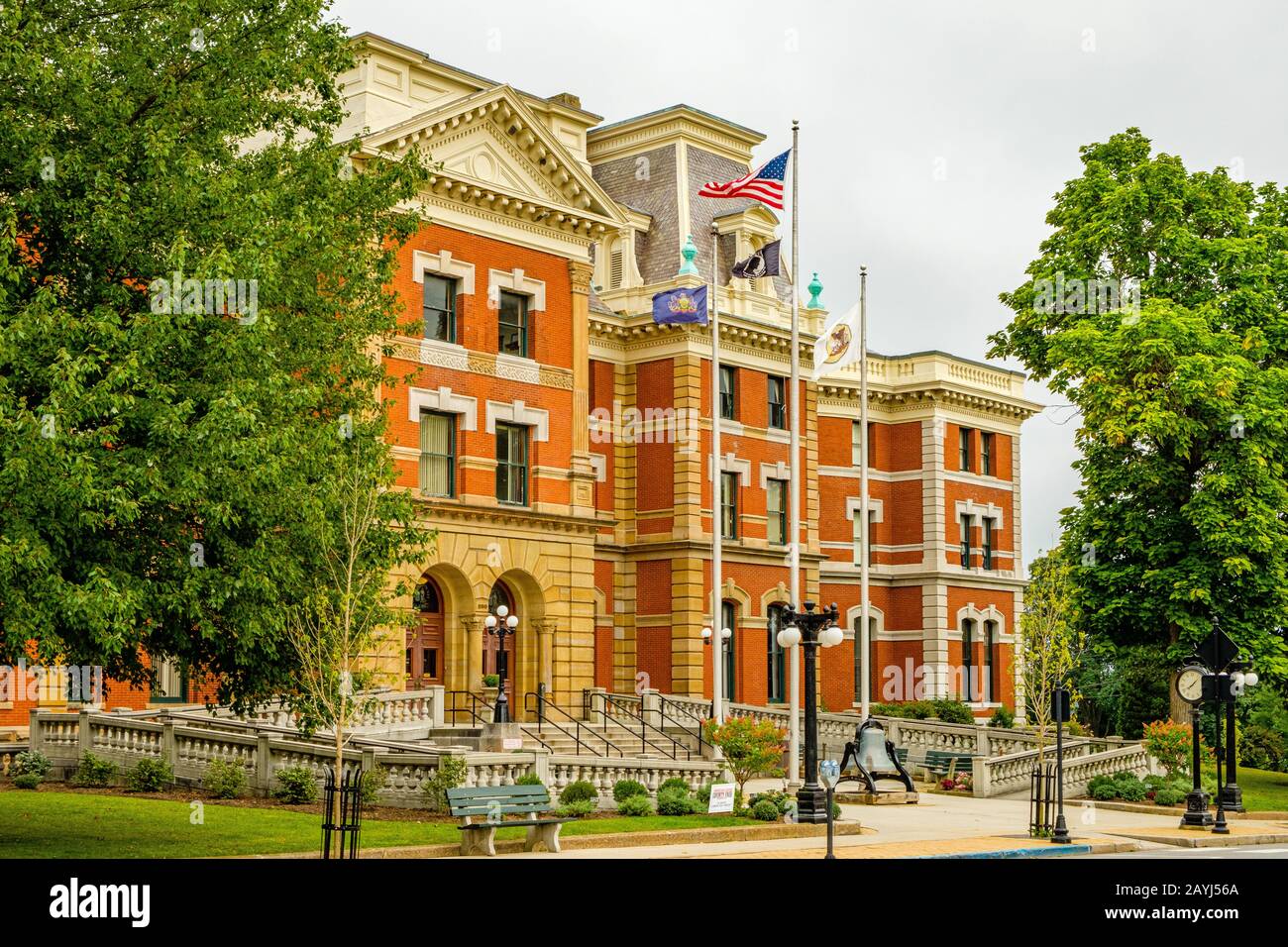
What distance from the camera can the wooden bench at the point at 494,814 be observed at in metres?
22.3

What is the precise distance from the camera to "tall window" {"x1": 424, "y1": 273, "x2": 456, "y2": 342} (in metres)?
42.9

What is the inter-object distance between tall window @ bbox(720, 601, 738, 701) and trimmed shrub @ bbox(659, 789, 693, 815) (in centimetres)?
2288

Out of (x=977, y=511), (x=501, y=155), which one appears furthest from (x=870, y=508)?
(x=501, y=155)

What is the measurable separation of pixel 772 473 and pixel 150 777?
2971 cm

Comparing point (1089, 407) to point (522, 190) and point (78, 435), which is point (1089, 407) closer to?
point (522, 190)

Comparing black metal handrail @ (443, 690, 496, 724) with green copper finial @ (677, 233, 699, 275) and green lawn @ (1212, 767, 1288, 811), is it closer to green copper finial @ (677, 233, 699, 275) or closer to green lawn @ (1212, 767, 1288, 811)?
green copper finial @ (677, 233, 699, 275)

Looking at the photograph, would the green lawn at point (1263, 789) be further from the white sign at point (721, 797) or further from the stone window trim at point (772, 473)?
the stone window trim at point (772, 473)

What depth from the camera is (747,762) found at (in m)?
31.0

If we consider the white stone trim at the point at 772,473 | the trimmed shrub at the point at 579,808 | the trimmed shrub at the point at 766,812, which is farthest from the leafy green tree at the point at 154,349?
the white stone trim at the point at 772,473

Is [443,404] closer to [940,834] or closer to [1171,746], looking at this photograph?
[940,834]

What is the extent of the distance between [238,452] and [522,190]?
85.9ft

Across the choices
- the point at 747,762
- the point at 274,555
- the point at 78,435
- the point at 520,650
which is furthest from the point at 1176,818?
the point at 78,435

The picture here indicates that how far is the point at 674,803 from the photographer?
98.3ft

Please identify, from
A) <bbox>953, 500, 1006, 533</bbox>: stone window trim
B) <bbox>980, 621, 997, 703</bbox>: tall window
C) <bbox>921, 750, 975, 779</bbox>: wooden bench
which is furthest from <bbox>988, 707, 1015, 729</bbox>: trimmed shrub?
<bbox>921, 750, 975, 779</bbox>: wooden bench
